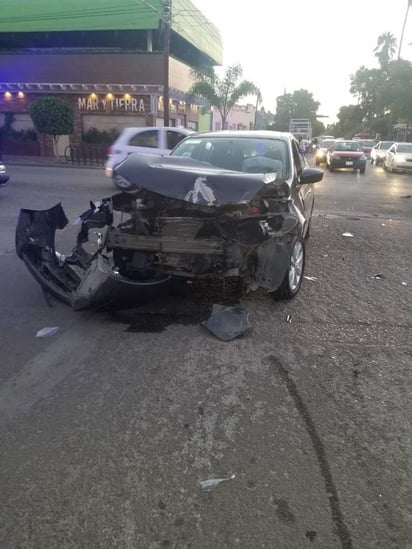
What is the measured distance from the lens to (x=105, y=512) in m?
2.30

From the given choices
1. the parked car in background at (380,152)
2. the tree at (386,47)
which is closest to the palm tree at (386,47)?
the tree at (386,47)

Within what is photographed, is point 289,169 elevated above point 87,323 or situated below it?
above

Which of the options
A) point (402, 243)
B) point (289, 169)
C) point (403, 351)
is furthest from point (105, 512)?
point (402, 243)

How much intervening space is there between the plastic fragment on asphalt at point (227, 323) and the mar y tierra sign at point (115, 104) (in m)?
24.1

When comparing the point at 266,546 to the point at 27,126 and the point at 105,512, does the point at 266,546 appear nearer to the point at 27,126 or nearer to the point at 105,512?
the point at 105,512

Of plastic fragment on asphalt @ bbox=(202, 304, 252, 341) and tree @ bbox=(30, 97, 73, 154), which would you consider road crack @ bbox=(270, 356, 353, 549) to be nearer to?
plastic fragment on asphalt @ bbox=(202, 304, 252, 341)

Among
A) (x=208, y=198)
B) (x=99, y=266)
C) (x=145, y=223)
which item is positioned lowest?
(x=99, y=266)

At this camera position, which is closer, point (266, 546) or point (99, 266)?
point (266, 546)

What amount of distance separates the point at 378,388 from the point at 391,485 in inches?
41.0

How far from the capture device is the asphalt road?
226 centimetres

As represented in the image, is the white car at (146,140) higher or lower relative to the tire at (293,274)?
higher

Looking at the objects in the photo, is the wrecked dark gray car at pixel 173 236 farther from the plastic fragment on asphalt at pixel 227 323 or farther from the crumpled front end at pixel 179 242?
the plastic fragment on asphalt at pixel 227 323

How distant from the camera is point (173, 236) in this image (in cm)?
452

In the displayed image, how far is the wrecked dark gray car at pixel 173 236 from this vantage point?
4.36m
